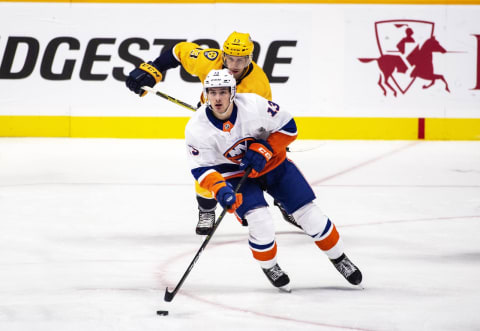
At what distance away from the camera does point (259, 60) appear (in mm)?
8172

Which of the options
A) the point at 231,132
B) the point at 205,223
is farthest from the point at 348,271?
the point at 205,223

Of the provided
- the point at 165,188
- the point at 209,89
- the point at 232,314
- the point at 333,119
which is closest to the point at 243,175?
the point at 209,89

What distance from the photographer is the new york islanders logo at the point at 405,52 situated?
8133mm

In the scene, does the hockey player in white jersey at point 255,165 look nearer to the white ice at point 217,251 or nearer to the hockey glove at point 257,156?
the hockey glove at point 257,156

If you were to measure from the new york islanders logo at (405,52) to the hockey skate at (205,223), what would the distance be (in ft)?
13.4

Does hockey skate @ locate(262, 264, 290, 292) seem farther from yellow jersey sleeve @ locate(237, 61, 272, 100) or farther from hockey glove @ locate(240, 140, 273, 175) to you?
yellow jersey sleeve @ locate(237, 61, 272, 100)

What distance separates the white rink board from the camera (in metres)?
8.19

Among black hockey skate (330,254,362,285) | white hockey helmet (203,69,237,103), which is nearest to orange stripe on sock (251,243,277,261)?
black hockey skate (330,254,362,285)

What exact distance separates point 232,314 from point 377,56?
5.53m

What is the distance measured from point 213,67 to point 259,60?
3.68m

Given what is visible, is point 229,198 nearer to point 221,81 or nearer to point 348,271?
point 221,81

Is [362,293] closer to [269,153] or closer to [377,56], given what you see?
[269,153]

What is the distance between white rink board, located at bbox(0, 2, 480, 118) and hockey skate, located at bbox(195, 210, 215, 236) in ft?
12.5

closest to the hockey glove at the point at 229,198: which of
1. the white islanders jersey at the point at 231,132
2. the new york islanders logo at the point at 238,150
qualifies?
the white islanders jersey at the point at 231,132
